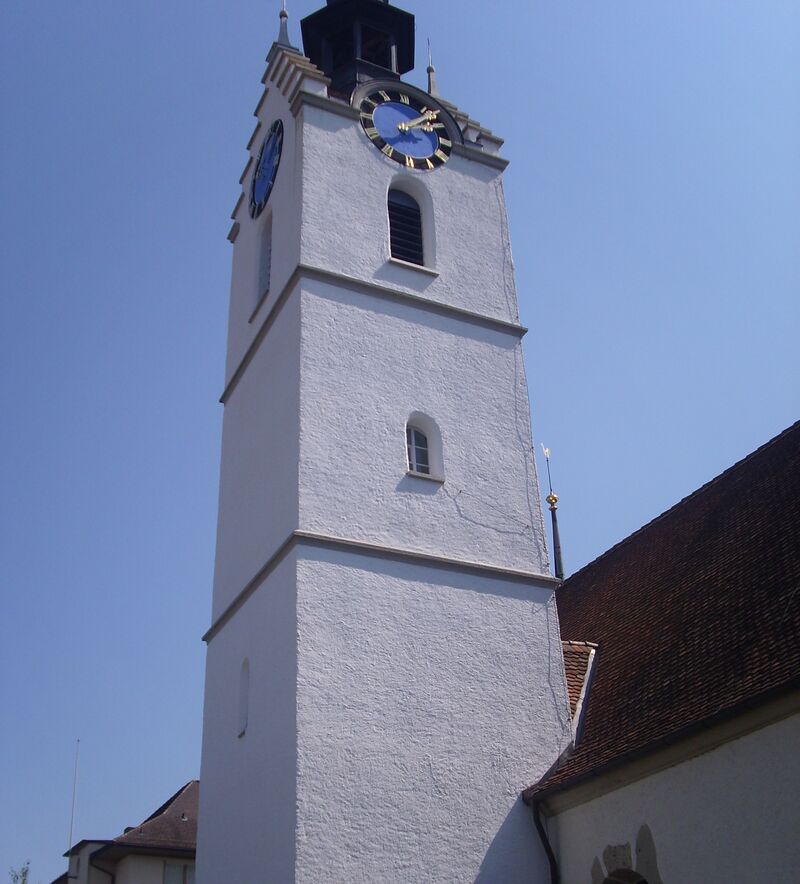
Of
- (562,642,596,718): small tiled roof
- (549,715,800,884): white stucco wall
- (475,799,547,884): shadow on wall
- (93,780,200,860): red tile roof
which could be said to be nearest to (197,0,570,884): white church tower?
(475,799,547,884): shadow on wall

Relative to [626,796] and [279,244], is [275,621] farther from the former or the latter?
[279,244]

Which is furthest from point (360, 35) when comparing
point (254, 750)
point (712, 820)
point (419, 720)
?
point (712, 820)

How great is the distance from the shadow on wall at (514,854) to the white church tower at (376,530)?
0.9 inches

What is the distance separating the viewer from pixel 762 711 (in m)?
10.2

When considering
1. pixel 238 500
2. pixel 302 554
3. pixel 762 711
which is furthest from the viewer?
pixel 238 500

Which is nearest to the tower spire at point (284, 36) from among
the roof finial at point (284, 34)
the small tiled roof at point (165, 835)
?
the roof finial at point (284, 34)

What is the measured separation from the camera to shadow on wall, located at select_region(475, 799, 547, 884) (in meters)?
12.2

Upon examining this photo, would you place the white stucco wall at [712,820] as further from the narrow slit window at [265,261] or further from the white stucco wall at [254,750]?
the narrow slit window at [265,261]

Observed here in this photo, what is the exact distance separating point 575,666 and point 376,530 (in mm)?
3214

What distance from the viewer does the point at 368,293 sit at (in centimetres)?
1547

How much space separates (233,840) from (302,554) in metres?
3.34

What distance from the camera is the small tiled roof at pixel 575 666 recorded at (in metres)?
14.0

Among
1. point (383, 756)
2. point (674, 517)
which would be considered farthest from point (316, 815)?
point (674, 517)

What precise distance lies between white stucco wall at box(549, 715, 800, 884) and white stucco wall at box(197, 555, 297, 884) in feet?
10.6
